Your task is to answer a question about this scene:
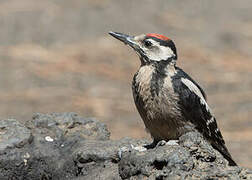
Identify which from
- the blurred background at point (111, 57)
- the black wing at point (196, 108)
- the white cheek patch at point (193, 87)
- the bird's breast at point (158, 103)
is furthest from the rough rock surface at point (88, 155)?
the blurred background at point (111, 57)

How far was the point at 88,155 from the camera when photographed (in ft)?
19.2

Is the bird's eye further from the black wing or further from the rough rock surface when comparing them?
the rough rock surface

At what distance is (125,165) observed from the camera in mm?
5238

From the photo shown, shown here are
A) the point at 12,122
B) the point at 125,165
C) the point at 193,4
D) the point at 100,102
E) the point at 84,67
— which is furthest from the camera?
the point at 193,4

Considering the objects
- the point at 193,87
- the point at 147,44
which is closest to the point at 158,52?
the point at 147,44

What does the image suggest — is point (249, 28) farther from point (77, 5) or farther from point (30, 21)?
point (30, 21)

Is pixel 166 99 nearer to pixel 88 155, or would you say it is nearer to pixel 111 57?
pixel 88 155

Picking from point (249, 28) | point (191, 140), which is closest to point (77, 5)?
point (249, 28)

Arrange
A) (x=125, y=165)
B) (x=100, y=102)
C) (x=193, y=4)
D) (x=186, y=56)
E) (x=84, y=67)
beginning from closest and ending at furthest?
(x=125, y=165)
(x=100, y=102)
(x=84, y=67)
(x=186, y=56)
(x=193, y=4)

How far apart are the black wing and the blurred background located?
4.15 metres

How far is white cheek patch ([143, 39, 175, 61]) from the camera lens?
21.2ft

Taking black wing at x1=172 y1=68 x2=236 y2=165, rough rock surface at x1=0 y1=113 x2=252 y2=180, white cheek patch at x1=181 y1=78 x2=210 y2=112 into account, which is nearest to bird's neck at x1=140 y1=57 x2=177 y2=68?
black wing at x1=172 y1=68 x2=236 y2=165

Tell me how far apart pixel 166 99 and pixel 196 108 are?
0.35m

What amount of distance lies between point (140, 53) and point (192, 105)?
0.71 m
